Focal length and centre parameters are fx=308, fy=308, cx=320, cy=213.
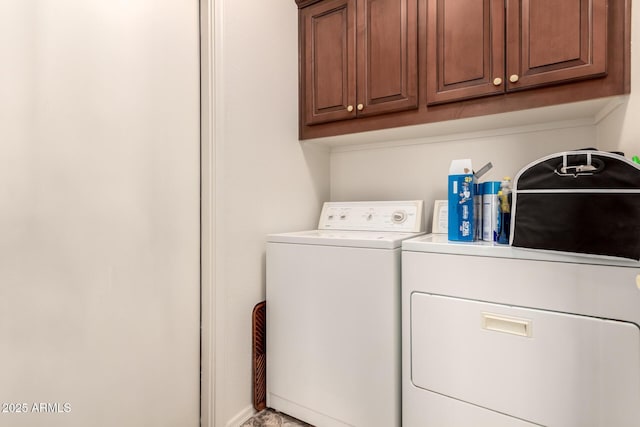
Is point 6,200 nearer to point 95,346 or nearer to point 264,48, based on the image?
point 95,346

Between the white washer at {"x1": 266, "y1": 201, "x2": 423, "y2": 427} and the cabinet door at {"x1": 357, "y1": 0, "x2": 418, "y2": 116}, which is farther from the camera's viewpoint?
the cabinet door at {"x1": 357, "y1": 0, "x2": 418, "y2": 116}

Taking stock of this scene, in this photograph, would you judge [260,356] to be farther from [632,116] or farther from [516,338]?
[632,116]

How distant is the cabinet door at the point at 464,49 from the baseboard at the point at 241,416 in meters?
1.73

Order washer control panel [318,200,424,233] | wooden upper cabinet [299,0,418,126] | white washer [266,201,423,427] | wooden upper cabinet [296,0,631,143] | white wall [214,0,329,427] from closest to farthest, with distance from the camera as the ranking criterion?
wooden upper cabinet [296,0,631,143], white washer [266,201,423,427], white wall [214,0,329,427], wooden upper cabinet [299,0,418,126], washer control panel [318,200,424,233]

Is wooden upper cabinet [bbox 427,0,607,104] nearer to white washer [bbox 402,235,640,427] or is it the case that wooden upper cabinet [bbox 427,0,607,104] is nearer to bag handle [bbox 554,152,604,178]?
bag handle [bbox 554,152,604,178]

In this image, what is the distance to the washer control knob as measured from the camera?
65.2 inches

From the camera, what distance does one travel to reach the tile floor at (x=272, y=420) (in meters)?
1.46

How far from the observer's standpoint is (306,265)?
144 cm

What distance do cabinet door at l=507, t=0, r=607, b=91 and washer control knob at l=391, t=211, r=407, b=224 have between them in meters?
0.73

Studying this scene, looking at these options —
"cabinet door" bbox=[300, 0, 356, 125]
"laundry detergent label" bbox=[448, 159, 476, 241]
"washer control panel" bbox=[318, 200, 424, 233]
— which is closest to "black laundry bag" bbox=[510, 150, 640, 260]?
"laundry detergent label" bbox=[448, 159, 476, 241]

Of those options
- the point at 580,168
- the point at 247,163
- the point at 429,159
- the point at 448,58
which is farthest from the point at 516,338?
the point at 247,163

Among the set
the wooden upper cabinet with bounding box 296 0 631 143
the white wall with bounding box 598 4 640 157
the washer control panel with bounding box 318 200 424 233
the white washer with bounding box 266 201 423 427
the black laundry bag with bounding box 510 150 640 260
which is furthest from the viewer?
the washer control panel with bounding box 318 200 424 233

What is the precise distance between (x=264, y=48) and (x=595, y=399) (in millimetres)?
1931

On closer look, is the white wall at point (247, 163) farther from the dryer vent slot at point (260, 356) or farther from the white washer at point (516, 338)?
the white washer at point (516, 338)
